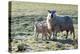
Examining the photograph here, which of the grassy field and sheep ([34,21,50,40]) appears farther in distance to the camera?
sheep ([34,21,50,40])

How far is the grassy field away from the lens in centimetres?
203

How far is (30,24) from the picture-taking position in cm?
211

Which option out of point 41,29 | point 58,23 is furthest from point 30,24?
point 58,23

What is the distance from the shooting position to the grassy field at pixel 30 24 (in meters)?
2.03

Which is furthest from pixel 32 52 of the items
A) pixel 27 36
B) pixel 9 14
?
pixel 9 14

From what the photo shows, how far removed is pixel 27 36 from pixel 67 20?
2.07 feet

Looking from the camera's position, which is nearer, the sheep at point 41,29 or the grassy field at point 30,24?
the grassy field at point 30,24

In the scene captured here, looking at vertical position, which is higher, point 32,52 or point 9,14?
point 9,14

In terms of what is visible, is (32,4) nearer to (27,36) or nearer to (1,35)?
(27,36)

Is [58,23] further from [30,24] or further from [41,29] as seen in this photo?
[30,24]

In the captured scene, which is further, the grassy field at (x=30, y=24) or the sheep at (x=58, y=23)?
the sheep at (x=58, y=23)

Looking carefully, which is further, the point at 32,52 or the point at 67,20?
the point at 67,20

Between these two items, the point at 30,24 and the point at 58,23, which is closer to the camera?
the point at 30,24

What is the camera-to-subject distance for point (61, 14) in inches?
89.3
